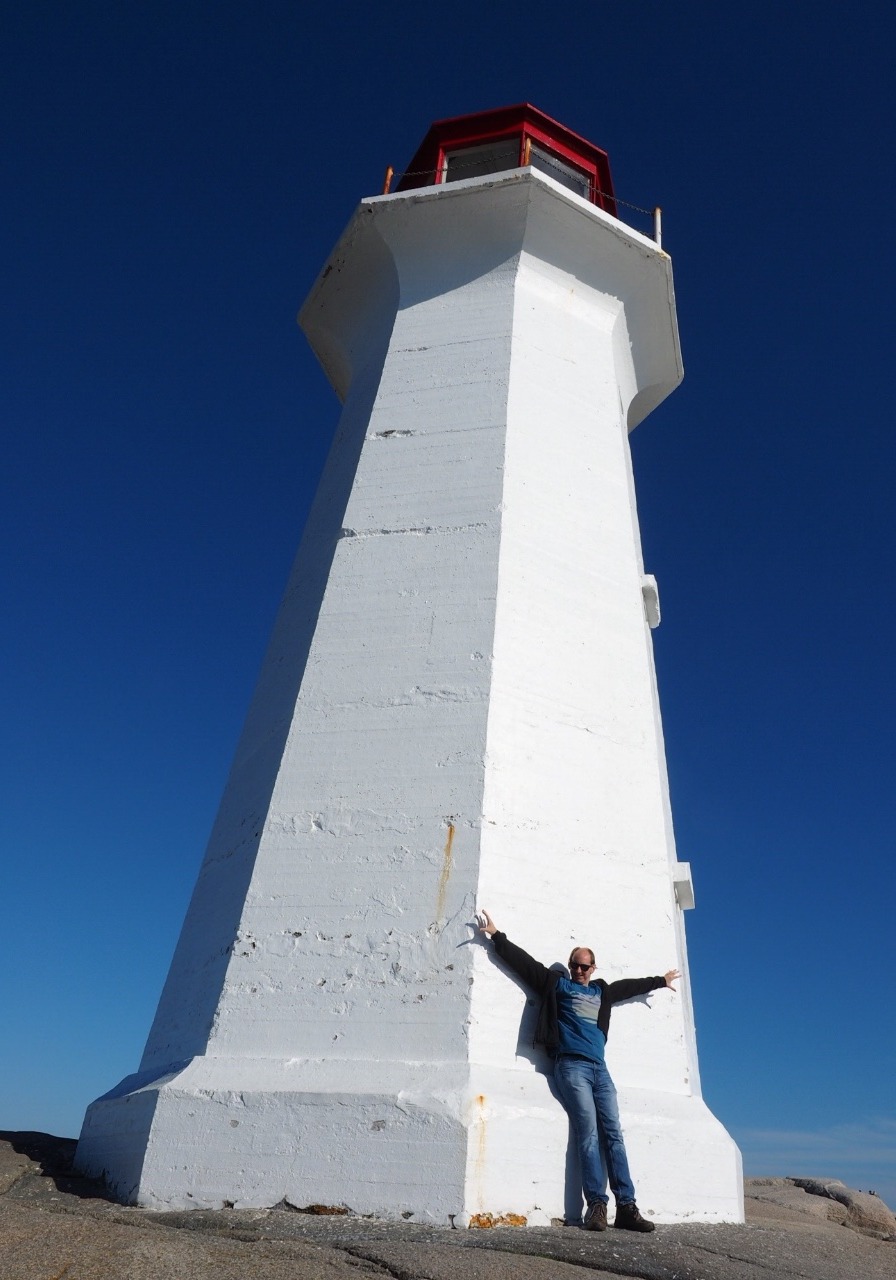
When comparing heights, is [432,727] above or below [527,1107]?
above

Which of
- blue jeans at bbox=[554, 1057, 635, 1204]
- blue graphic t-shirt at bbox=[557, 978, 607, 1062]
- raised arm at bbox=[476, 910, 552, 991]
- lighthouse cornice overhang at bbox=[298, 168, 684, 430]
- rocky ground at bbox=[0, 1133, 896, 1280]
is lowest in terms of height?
rocky ground at bbox=[0, 1133, 896, 1280]

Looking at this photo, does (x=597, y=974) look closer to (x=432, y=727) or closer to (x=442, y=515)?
(x=432, y=727)

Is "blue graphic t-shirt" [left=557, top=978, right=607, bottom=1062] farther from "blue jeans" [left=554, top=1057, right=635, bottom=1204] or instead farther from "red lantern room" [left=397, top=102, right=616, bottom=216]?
"red lantern room" [left=397, top=102, right=616, bottom=216]

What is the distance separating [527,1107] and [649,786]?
2.46 meters

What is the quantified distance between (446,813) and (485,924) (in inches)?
29.2

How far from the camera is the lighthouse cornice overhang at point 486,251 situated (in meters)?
9.62

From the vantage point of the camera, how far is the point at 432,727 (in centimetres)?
659

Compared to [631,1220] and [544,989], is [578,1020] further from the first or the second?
[631,1220]

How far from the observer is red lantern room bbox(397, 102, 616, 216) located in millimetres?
11586

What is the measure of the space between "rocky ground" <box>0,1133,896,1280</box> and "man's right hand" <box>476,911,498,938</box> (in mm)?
1484

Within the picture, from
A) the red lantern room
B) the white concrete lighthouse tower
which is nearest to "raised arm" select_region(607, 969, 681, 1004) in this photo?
the white concrete lighthouse tower

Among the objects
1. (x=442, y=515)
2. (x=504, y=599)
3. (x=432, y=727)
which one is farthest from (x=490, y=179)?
(x=432, y=727)

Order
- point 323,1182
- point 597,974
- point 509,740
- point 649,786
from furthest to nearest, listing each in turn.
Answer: point 649,786 < point 509,740 < point 597,974 < point 323,1182

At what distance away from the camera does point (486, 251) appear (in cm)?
969
